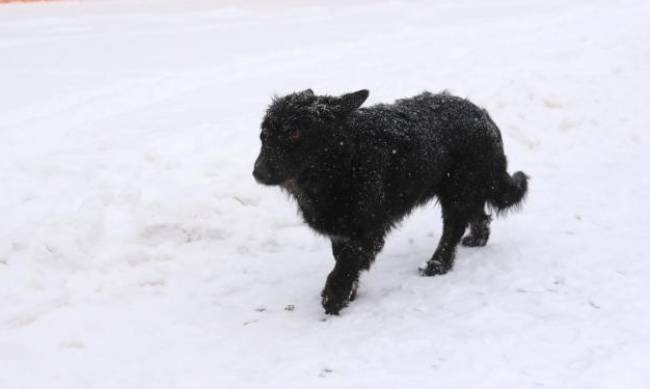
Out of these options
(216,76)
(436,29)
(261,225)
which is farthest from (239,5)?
(261,225)

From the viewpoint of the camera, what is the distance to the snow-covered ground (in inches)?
154

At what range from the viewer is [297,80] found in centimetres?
1036

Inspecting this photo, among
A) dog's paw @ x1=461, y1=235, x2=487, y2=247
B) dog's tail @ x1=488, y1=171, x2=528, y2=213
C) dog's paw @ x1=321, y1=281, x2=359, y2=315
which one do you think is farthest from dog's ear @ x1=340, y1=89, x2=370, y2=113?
dog's paw @ x1=461, y1=235, x2=487, y2=247

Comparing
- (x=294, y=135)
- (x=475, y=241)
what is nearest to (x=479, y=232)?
(x=475, y=241)

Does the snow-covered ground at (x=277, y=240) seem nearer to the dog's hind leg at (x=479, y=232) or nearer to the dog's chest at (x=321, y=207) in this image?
the dog's hind leg at (x=479, y=232)

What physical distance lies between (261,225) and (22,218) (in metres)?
2.29

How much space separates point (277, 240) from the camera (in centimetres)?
606

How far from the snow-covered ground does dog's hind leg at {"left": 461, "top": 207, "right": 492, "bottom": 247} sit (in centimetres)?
13

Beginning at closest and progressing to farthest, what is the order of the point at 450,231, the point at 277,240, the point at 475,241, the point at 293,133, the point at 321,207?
the point at 293,133, the point at 321,207, the point at 450,231, the point at 475,241, the point at 277,240

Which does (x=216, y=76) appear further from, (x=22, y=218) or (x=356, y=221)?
(x=356, y=221)

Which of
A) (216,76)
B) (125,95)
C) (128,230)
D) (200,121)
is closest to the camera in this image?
(128,230)

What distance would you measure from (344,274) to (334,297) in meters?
0.19

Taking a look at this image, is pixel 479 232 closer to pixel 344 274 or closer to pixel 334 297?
pixel 344 274

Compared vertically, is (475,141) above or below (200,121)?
above
